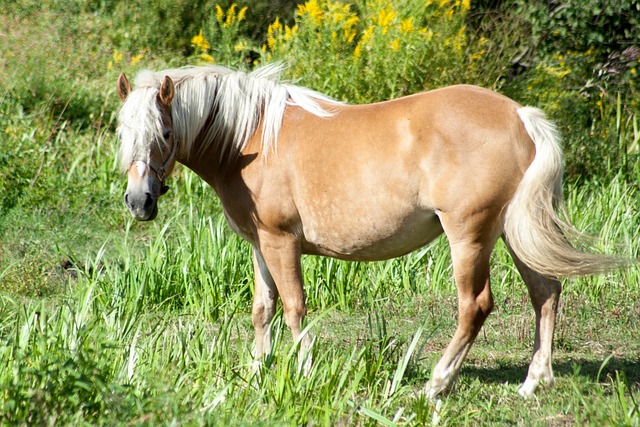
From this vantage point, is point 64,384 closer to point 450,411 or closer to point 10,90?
point 450,411

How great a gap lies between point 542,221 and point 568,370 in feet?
3.82

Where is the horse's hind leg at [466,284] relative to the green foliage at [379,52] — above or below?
below

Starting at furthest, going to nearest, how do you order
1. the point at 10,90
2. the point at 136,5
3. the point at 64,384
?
the point at 136,5 → the point at 10,90 → the point at 64,384

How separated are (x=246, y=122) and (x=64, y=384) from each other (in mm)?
1799

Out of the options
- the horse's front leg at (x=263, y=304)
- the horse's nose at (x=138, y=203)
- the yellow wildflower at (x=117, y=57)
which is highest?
the horse's nose at (x=138, y=203)

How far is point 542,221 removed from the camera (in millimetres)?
3715

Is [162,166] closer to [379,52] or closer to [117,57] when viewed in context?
[379,52]

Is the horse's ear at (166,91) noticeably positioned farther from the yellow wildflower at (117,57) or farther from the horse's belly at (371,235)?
the yellow wildflower at (117,57)

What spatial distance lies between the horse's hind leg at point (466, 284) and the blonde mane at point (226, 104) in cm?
101

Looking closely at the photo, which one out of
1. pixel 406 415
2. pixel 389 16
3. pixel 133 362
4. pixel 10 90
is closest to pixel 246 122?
pixel 133 362

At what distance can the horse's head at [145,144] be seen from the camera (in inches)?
148

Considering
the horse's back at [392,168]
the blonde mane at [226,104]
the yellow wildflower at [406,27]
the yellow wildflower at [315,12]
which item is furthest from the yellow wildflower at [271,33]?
the horse's back at [392,168]

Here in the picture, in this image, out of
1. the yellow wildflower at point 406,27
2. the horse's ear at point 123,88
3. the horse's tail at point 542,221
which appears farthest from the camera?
the yellow wildflower at point 406,27

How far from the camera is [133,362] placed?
3.45 metres
